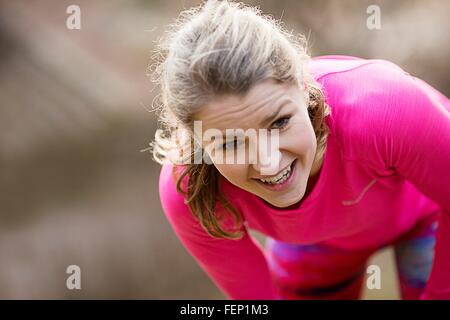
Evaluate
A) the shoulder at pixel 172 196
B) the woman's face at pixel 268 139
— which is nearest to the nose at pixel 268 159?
the woman's face at pixel 268 139

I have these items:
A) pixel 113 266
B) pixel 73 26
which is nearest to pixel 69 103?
pixel 73 26

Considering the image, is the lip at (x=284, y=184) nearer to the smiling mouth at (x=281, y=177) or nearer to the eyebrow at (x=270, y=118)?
the smiling mouth at (x=281, y=177)

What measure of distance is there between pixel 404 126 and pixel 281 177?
22 centimetres

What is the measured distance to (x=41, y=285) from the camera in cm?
269

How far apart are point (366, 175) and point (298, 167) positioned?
0.67 feet

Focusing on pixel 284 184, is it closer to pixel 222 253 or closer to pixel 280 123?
pixel 280 123

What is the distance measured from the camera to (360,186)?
1327 mm

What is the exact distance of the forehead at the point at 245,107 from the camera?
3.51 feet

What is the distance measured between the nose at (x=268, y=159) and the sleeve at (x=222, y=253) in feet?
0.84

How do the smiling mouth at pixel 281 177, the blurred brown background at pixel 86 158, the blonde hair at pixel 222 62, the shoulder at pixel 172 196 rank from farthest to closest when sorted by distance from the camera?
the blurred brown background at pixel 86 158, the shoulder at pixel 172 196, the smiling mouth at pixel 281 177, the blonde hair at pixel 222 62

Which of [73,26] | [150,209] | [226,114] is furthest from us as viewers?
[150,209]

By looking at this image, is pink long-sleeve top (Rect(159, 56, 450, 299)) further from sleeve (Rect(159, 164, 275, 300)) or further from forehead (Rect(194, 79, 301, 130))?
forehead (Rect(194, 79, 301, 130))

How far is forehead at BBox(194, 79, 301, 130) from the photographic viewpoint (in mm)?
1069
